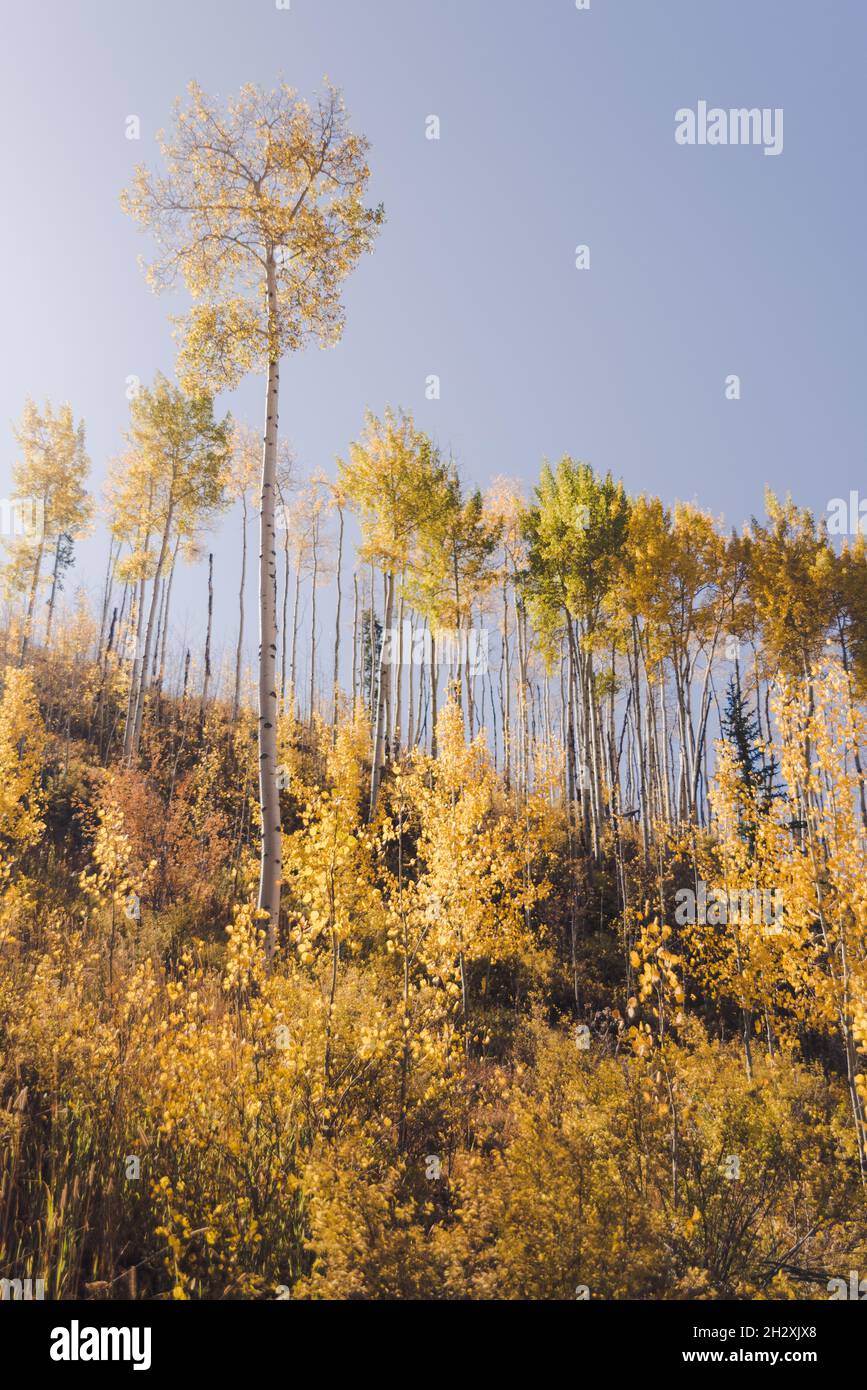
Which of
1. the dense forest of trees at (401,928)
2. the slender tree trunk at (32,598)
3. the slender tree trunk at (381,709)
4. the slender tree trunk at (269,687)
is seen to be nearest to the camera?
the dense forest of trees at (401,928)

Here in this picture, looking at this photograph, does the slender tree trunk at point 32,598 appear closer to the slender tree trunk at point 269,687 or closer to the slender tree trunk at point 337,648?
the slender tree trunk at point 337,648

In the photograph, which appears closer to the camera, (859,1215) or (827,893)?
(859,1215)

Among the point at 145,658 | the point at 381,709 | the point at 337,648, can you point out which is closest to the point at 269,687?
the point at 381,709

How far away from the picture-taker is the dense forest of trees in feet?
13.1

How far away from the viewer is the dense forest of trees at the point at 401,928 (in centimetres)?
399

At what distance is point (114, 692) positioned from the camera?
861 inches

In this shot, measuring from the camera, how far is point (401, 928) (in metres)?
6.63

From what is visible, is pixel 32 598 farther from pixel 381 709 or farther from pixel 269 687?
pixel 269 687

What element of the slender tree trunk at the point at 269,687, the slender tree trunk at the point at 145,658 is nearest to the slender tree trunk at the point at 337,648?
the slender tree trunk at the point at 145,658

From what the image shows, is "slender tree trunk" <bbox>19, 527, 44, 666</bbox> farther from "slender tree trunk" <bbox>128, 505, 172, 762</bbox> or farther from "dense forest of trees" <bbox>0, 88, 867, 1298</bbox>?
"slender tree trunk" <bbox>128, 505, 172, 762</bbox>

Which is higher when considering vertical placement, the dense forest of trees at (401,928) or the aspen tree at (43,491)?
the aspen tree at (43,491)
